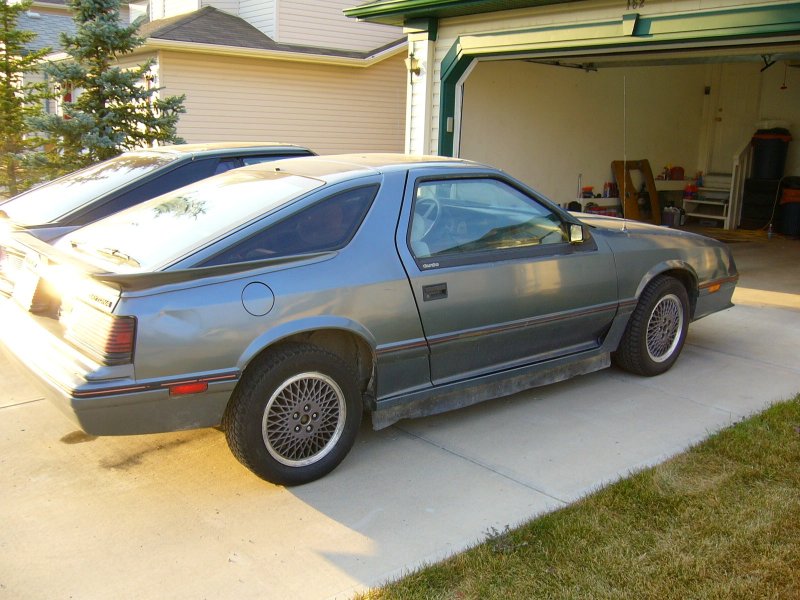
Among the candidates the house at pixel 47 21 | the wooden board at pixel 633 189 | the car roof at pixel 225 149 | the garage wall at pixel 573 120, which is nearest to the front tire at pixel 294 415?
the car roof at pixel 225 149

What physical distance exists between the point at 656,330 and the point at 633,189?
10.2 m

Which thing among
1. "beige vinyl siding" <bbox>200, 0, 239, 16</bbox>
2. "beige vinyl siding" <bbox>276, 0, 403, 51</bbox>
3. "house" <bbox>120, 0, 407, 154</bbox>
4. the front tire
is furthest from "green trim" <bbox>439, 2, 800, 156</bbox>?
"beige vinyl siding" <bbox>200, 0, 239, 16</bbox>

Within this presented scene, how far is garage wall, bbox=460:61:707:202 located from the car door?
→ 7.36m

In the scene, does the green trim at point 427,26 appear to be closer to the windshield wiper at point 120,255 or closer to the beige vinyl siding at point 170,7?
the windshield wiper at point 120,255

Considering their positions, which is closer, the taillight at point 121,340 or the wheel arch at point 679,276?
the taillight at point 121,340

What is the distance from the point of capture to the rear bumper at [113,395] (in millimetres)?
3371

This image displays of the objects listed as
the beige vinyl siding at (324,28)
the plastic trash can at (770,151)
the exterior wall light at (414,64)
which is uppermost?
the beige vinyl siding at (324,28)

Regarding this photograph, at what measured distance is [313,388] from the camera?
12.8ft

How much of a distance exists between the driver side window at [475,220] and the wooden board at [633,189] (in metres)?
10.5

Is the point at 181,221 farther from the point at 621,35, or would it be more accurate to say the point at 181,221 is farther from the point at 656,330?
the point at 621,35

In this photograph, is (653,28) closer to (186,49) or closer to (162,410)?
(162,410)

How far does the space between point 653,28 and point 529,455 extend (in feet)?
18.7

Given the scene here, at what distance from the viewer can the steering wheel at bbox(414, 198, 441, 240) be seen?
4465 millimetres

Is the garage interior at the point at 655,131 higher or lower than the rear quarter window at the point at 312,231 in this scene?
higher
